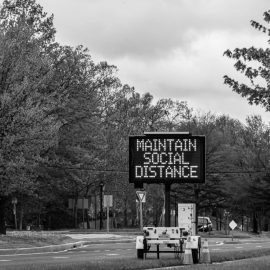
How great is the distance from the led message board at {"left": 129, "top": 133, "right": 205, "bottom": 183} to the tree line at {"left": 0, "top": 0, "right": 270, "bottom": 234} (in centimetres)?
600

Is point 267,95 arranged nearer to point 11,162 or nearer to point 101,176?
point 11,162

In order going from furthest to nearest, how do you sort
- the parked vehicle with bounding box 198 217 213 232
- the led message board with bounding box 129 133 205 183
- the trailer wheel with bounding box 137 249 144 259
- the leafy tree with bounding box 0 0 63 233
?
1. the parked vehicle with bounding box 198 217 213 232
2. the leafy tree with bounding box 0 0 63 233
3. the trailer wheel with bounding box 137 249 144 259
4. the led message board with bounding box 129 133 205 183

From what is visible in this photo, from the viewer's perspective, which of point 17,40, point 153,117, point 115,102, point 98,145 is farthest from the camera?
point 153,117

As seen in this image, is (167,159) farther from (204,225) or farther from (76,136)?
(204,225)

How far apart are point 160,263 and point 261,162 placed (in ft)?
147

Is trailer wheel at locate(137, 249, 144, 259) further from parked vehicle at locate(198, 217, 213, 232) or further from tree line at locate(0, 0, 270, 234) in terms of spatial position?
parked vehicle at locate(198, 217, 213, 232)

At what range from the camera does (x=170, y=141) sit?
802 inches

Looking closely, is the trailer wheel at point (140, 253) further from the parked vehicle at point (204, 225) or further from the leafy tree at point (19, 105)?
the parked vehicle at point (204, 225)

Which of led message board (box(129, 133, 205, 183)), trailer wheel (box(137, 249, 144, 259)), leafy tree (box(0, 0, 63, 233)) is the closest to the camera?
led message board (box(129, 133, 205, 183))

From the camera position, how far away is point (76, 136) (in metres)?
41.1

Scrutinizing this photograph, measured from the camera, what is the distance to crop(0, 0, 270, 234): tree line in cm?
2609

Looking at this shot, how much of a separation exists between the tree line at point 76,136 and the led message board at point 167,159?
5995 millimetres

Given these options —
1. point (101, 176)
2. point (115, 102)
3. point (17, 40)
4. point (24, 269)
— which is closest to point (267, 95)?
point (24, 269)

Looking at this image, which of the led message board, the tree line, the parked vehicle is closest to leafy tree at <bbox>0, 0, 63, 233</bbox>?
the tree line
